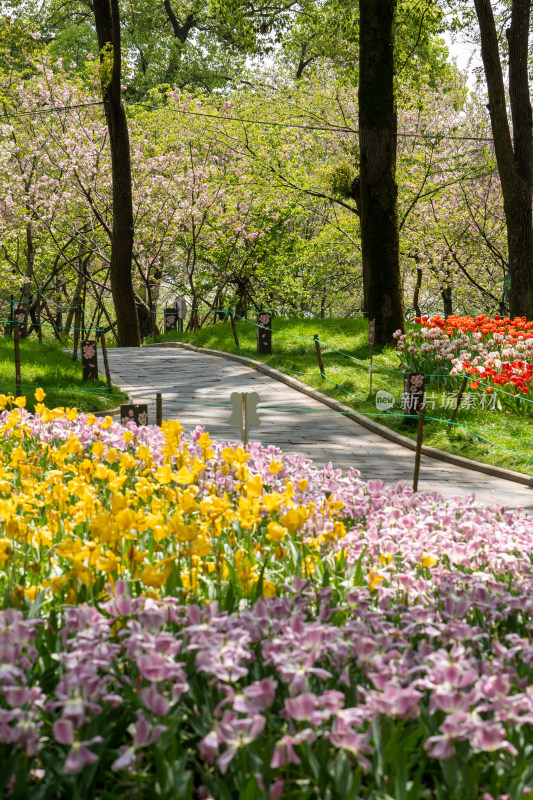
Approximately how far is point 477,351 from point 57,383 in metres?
6.61

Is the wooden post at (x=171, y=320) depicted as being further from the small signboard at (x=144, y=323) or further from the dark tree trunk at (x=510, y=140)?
the dark tree trunk at (x=510, y=140)

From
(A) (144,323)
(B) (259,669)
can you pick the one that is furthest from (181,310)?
(B) (259,669)

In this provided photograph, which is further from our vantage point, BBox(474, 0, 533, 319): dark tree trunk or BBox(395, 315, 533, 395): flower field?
BBox(474, 0, 533, 319): dark tree trunk

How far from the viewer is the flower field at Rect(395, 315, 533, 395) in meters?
12.0

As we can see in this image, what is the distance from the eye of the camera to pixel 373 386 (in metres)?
14.3

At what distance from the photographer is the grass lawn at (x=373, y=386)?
10.8 m

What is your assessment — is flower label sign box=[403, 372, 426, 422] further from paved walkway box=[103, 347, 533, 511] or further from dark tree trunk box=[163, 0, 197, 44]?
dark tree trunk box=[163, 0, 197, 44]

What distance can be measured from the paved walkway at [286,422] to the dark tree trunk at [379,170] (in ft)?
8.62

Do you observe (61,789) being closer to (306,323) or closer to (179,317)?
(306,323)

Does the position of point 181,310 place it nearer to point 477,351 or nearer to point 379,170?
point 379,170

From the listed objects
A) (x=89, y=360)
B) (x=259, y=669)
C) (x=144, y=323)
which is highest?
(x=144, y=323)

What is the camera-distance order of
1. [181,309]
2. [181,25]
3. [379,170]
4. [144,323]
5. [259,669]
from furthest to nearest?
[181,25], [144,323], [181,309], [379,170], [259,669]

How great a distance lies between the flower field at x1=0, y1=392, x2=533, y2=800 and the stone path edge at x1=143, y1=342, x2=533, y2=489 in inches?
224

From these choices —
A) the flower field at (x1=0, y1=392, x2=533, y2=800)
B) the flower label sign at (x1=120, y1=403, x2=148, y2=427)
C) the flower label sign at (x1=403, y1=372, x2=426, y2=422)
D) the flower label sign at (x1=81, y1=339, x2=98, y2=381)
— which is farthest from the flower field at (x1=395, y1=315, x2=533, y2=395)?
the flower field at (x1=0, y1=392, x2=533, y2=800)
